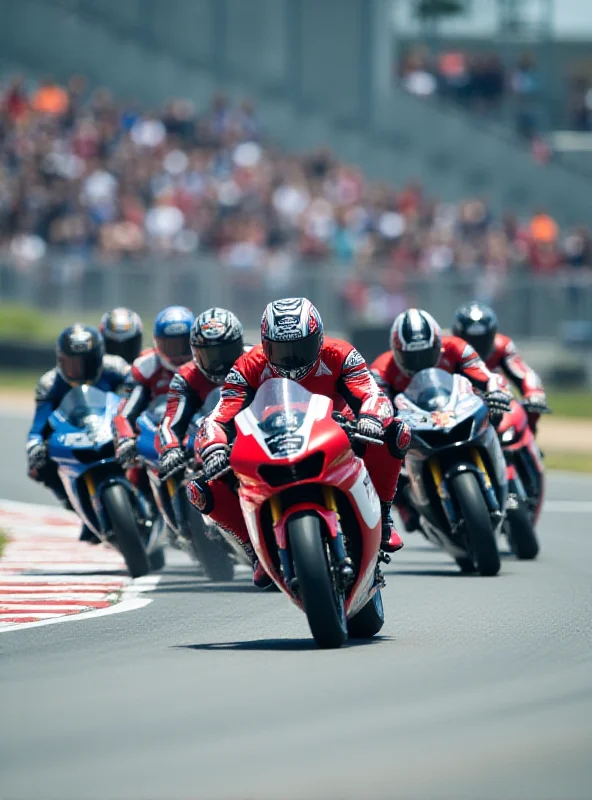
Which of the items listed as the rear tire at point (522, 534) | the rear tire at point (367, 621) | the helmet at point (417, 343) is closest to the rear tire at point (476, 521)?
the helmet at point (417, 343)

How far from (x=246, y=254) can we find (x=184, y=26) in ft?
35.9

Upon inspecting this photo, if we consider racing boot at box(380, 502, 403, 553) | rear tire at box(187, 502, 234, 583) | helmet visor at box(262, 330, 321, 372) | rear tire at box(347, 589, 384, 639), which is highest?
helmet visor at box(262, 330, 321, 372)

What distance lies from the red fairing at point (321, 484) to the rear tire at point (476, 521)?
288cm

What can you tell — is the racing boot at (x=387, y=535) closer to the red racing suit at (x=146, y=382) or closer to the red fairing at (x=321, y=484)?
the red fairing at (x=321, y=484)

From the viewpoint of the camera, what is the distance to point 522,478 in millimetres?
12445

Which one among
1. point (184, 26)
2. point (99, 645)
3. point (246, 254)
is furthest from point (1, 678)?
point (184, 26)

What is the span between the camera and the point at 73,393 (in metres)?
11.8

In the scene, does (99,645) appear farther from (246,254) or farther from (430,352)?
(246,254)

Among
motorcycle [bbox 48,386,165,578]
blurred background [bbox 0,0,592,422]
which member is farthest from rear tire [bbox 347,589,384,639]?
blurred background [bbox 0,0,592,422]

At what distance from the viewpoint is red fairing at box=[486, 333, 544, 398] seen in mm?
12812

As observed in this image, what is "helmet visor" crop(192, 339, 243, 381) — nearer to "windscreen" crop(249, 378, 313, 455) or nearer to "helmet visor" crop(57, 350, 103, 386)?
"helmet visor" crop(57, 350, 103, 386)

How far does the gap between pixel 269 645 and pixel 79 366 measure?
4.49 meters

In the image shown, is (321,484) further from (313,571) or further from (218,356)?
(218,356)

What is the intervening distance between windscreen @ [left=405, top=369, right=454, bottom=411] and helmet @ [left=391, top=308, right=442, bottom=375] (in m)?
0.08
